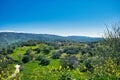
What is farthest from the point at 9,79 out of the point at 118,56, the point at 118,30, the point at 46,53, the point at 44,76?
the point at 46,53

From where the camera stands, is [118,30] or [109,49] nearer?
[109,49]

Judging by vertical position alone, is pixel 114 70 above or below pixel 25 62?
above

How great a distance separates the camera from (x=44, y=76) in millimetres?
11430

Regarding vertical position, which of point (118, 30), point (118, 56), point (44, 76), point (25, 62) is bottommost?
point (25, 62)

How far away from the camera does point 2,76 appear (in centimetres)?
956

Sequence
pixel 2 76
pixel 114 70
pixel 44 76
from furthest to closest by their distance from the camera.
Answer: pixel 44 76 → pixel 114 70 → pixel 2 76

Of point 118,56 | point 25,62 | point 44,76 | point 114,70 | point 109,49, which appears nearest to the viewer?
point 114,70

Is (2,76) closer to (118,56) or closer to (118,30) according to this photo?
(118,56)

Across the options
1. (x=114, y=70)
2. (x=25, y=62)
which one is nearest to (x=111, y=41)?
(x=114, y=70)

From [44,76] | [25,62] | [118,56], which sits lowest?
[25,62]

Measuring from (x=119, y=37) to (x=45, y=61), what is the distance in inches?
2565

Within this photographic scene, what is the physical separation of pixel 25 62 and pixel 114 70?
79.7 metres

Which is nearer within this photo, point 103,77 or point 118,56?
point 103,77

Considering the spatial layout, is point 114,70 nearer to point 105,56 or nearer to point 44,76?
point 44,76
